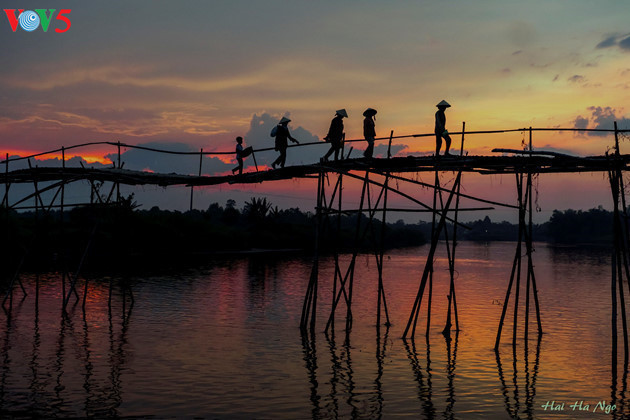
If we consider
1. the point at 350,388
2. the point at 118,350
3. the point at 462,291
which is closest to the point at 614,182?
the point at 350,388

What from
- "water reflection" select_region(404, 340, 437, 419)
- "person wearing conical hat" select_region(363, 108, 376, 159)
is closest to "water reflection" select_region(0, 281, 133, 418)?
"water reflection" select_region(404, 340, 437, 419)

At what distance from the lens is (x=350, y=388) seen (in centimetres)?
1650

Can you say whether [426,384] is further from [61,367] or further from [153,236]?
[153,236]

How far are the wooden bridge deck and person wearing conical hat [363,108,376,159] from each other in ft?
1.88

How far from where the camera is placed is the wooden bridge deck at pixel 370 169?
55.4 feet

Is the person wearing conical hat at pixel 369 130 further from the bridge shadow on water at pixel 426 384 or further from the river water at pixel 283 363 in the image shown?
the bridge shadow on water at pixel 426 384

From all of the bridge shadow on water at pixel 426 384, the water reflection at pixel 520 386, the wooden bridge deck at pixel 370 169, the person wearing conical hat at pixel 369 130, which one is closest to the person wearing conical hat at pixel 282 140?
the wooden bridge deck at pixel 370 169

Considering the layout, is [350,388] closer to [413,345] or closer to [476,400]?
[476,400]
